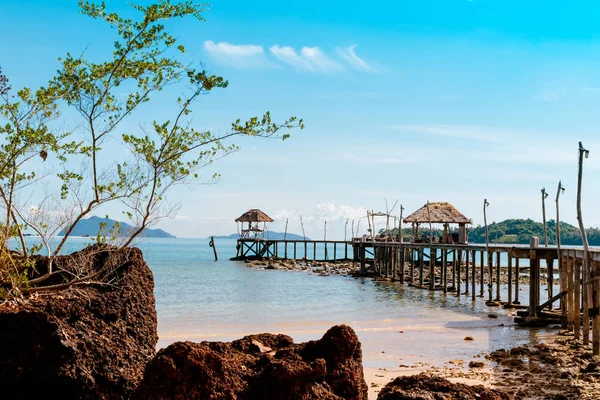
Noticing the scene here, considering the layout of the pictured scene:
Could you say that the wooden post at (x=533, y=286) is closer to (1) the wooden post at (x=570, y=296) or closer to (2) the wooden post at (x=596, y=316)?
(1) the wooden post at (x=570, y=296)

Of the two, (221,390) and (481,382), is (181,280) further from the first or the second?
(221,390)

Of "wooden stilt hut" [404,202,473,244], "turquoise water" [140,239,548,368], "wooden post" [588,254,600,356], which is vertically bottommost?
"turquoise water" [140,239,548,368]

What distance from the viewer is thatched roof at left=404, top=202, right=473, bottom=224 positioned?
3794cm

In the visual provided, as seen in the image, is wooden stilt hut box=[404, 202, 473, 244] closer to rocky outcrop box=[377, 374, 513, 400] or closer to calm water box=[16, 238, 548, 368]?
calm water box=[16, 238, 548, 368]

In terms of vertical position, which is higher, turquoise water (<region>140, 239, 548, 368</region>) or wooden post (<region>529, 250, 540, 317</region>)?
wooden post (<region>529, 250, 540, 317</region>)

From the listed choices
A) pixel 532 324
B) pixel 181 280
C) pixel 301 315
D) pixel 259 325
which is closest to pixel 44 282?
pixel 259 325

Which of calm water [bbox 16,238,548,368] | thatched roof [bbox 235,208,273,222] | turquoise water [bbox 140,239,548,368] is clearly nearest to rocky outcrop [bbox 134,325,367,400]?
calm water [bbox 16,238,548,368]

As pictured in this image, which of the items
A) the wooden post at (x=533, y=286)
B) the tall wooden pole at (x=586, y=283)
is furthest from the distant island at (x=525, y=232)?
the tall wooden pole at (x=586, y=283)

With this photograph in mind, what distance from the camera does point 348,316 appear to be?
813 inches

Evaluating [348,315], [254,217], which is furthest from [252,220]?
[348,315]

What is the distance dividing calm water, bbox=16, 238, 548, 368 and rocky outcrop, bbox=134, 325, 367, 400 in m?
3.73

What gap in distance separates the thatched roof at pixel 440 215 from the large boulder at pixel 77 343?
108ft

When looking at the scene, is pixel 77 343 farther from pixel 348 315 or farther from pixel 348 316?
pixel 348 315

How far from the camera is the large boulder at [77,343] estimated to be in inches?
205
